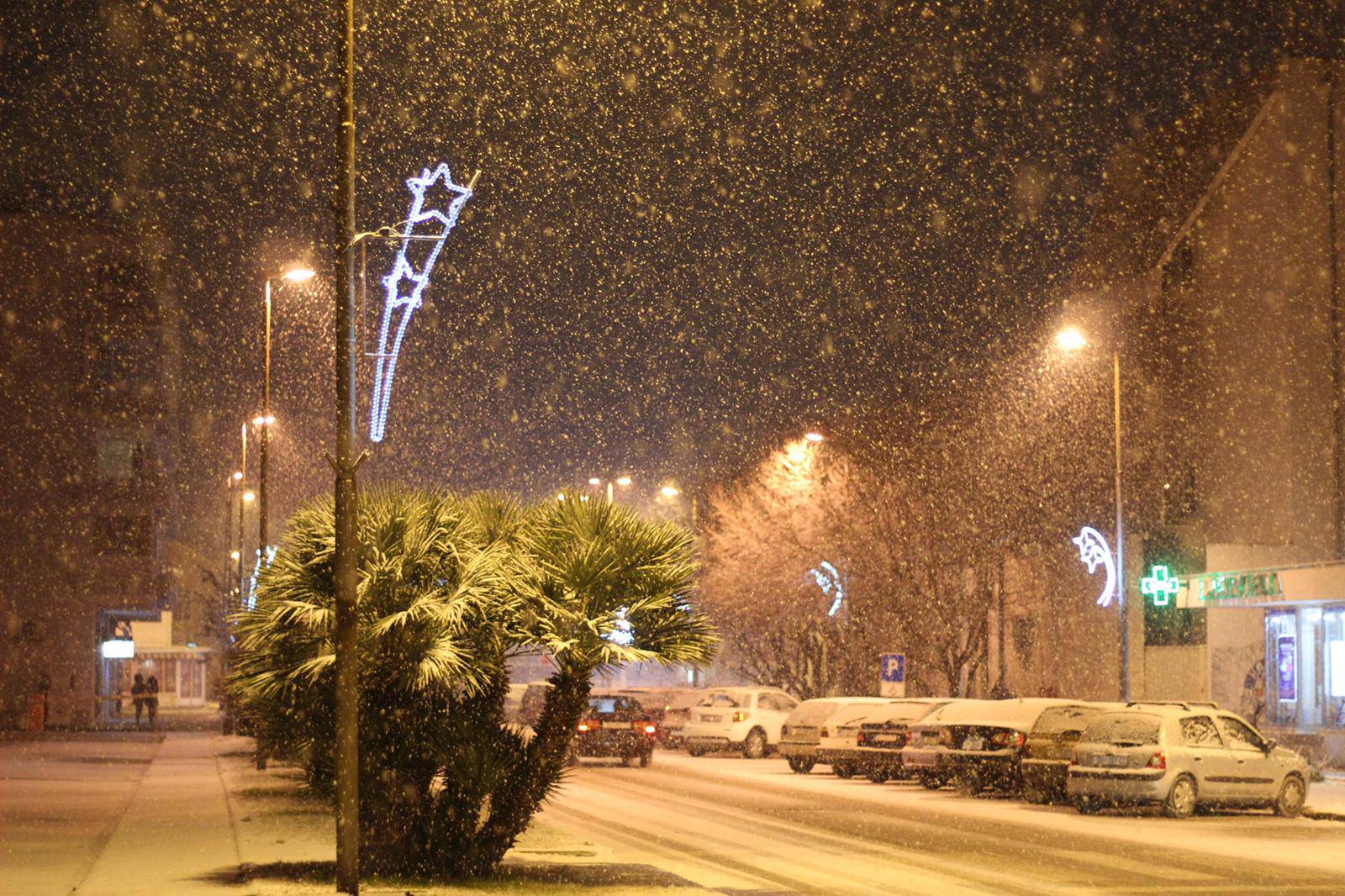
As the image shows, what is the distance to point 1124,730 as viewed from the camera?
23.5m

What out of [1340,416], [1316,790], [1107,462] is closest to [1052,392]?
[1107,462]

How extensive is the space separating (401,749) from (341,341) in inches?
146

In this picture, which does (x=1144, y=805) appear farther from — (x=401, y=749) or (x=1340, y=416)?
(x=1340, y=416)

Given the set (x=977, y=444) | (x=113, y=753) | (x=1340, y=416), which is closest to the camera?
(x=113, y=753)

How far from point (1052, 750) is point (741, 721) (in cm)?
1542

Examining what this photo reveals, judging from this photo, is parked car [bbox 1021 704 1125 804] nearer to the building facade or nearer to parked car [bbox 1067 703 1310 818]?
parked car [bbox 1067 703 1310 818]

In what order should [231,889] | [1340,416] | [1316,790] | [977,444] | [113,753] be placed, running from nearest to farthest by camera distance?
[231,889] → [1316,790] → [113,753] → [1340,416] → [977,444]

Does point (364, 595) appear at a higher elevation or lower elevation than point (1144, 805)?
higher

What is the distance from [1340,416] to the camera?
4381 cm

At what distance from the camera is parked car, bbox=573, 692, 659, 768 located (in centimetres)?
3509

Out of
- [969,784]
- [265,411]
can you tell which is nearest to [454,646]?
[969,784]

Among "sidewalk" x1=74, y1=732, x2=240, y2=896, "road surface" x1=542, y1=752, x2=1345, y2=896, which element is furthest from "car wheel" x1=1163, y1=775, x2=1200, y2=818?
"sidewalk" x1=74, y1=732, x2=240, y2=896

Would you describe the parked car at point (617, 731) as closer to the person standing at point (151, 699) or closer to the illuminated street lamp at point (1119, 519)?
the illuminated street lamp at point (1119, 519)

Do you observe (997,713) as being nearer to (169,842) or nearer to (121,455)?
(169,842)
